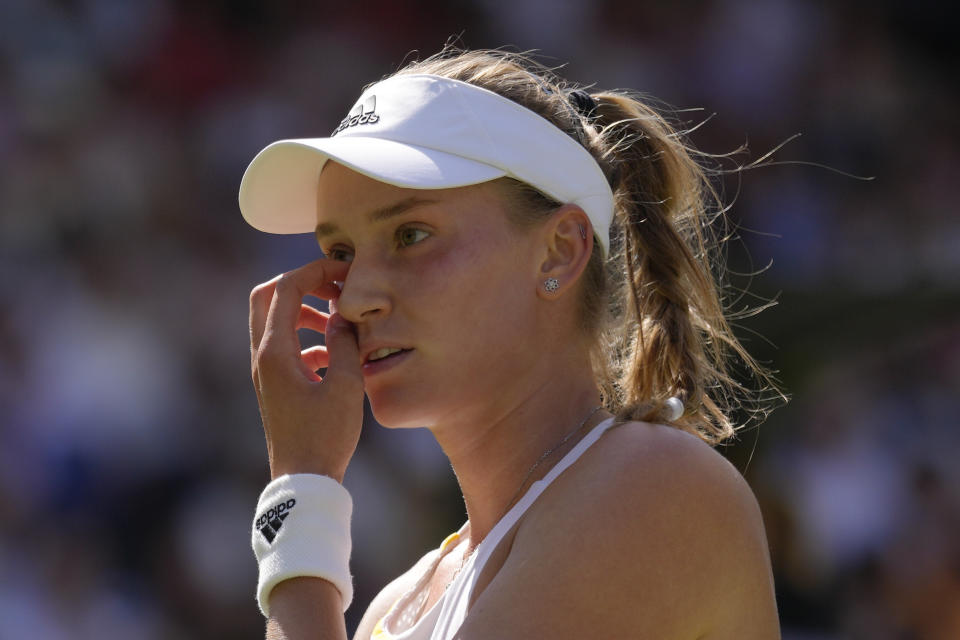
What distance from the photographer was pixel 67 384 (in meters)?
4.97

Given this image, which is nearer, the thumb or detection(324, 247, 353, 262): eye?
the thumb

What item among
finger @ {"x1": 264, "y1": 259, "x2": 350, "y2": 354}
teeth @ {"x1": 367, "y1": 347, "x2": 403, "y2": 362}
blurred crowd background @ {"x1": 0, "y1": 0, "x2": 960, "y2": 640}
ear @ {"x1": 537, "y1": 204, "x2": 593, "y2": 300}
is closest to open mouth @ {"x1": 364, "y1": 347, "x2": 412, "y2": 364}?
teeth @ {"x1": 367, "y1": 347, "x2": 403, "y2": 362}

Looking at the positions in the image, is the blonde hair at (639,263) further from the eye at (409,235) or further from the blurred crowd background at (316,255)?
the blurred crowd background at (316,255)

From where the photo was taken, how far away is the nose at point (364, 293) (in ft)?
5.94

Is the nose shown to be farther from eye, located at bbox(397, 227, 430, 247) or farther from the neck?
the neck

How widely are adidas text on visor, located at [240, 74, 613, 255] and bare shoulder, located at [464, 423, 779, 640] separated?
1.41ft

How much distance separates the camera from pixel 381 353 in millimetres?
1856

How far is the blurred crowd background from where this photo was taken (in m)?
4.60

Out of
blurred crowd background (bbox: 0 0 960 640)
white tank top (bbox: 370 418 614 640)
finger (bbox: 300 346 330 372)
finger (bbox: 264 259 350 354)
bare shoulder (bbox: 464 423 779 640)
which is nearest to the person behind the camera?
bare shoulder (bbox: 464 423 779 640)

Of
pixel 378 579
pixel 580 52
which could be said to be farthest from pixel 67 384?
pixel 580 52

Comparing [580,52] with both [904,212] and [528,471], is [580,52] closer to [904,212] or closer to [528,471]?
[904,212]

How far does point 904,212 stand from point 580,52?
5.37 ft

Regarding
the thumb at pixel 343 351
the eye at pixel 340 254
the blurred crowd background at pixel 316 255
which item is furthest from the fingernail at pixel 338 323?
the blurred crowd background at pixel 316 255

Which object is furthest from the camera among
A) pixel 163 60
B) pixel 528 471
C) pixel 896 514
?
pixel 163 60
